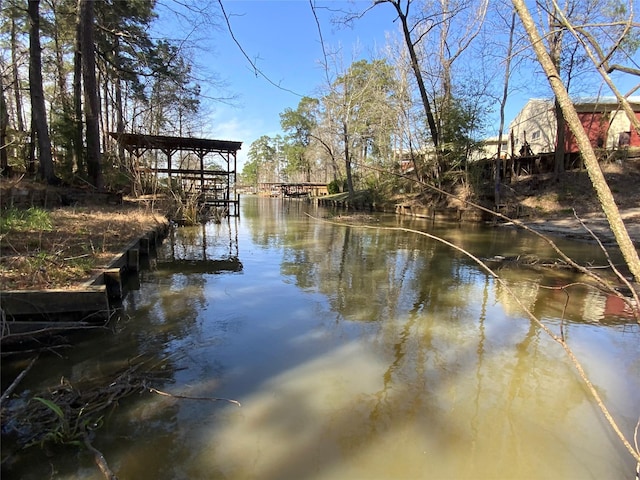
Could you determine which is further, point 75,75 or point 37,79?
point 75,75

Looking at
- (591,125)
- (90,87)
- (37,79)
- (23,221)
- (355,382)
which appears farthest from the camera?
(591,125)

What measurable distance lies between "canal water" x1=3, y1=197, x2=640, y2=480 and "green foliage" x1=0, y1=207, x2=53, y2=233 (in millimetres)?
A: 1794

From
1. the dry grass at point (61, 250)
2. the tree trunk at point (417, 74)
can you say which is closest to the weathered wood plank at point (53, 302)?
the dry grass at point (61, 250)

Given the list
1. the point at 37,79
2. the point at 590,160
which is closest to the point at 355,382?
the point at 590,160

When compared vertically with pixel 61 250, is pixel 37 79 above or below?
above

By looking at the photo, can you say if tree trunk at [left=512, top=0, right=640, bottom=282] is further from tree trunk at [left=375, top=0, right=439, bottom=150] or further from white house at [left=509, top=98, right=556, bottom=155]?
white house at [left=509, top=98, right=556, bottom=155]

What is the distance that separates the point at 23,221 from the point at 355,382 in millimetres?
5736

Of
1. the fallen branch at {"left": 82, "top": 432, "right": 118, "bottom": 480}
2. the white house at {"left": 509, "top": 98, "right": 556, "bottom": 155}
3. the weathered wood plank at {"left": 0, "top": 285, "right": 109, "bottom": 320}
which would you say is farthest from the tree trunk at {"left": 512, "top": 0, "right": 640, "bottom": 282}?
the white house at {"left": 509, "top": 98, "right": 556, "bottom": 155}

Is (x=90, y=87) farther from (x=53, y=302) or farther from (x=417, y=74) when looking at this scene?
(x=417, y=74)

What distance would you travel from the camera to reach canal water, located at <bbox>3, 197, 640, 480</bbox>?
2609 mm

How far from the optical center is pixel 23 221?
6129mm

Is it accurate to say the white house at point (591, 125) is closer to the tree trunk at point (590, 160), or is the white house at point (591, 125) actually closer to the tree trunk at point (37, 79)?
the tree trunk at point (37, 79)

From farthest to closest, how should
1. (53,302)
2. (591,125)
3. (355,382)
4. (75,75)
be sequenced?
(591,125) < (75,75) < (53,302) < (355,382)

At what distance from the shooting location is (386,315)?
18.1 ft
